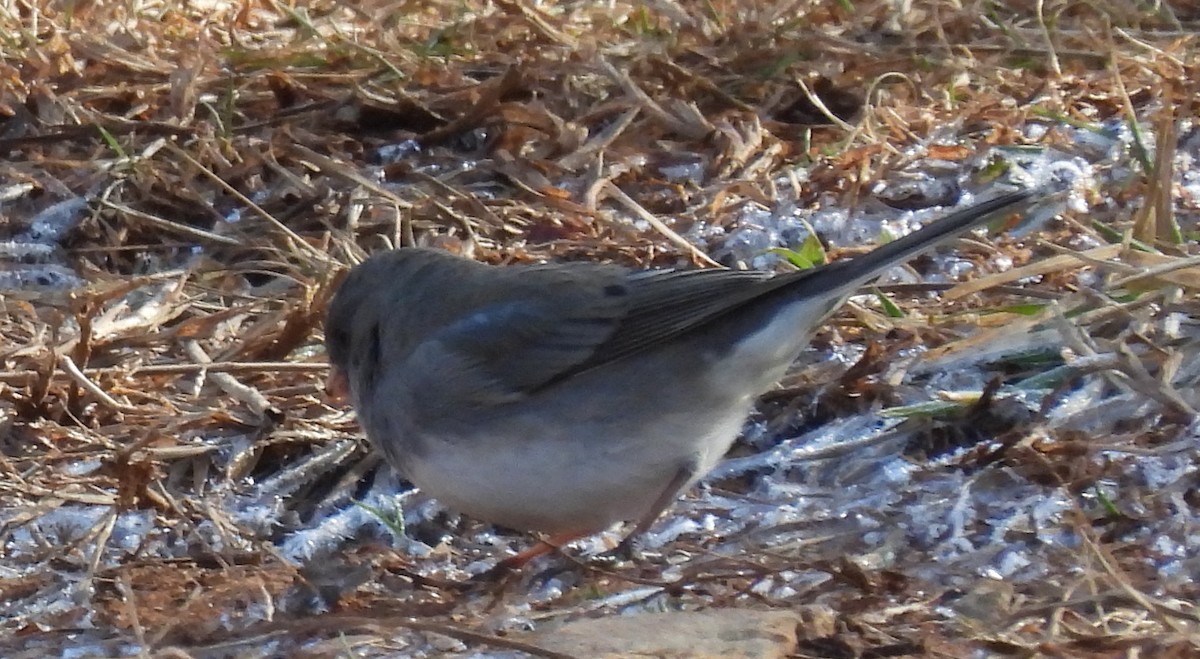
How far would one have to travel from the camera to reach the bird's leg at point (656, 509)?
286 centimetres

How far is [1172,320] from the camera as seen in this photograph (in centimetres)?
317

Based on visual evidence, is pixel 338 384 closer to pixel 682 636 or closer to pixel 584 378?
pixel 584 378

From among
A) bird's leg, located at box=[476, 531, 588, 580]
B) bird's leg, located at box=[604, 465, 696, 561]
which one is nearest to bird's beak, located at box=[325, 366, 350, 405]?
bird's leg, located at box=[476, 531, 588, 580]

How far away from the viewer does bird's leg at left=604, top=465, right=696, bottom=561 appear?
2863 millimetres

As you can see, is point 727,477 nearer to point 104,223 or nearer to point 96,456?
point 96,456

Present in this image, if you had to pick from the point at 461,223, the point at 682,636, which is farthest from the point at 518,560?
the point at 461,223

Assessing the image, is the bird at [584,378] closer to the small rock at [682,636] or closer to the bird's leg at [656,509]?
the bird's leg at [656,509]

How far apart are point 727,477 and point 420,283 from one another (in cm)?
72

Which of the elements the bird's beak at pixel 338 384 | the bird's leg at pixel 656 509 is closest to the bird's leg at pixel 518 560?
the bird's leg at pixel 656 509

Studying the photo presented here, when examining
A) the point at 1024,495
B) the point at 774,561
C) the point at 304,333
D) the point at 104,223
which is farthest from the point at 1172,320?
the point at 104,223

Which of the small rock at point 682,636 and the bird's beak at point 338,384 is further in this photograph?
the bird's beak at point 338,384

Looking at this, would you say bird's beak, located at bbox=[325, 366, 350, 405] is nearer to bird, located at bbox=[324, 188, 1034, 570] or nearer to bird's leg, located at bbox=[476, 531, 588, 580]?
bird, located at bbox=[324, 188, 1034, 570]

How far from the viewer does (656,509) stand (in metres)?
2.90

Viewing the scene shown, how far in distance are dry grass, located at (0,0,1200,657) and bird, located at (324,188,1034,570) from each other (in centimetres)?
19
